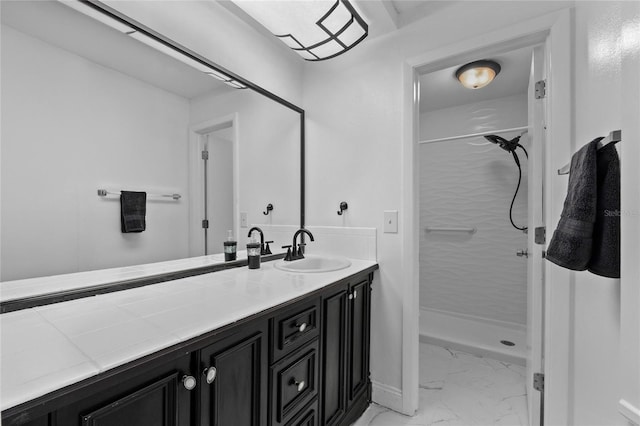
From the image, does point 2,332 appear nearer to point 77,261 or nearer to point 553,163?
point 77,261

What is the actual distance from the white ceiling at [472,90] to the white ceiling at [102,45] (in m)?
1.68

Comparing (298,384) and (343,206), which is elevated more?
(343,206)

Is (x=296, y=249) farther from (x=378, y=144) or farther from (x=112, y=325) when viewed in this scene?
(x=112, y=325)

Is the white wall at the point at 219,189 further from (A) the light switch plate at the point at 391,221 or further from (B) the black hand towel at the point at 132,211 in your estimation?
(A) the light switch plate at the point at 391,221

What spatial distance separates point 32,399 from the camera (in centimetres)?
50

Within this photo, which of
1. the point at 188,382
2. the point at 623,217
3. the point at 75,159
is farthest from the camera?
the point at 75,159

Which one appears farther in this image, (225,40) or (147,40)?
(225,40)

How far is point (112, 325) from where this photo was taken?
78 cm

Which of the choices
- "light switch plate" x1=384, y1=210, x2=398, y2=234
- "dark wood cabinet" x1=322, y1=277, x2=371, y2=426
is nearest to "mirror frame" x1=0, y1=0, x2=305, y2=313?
"dark wood cabinet" x1=322, y1=277, x2=371, y2=426

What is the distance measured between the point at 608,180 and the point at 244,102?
163 cm

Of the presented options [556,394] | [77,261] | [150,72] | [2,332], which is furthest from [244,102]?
[556,394]

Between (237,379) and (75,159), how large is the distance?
36.6 inches

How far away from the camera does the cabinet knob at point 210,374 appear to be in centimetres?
80

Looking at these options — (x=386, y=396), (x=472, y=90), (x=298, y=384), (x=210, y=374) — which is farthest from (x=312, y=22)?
(x=386, y=396)
